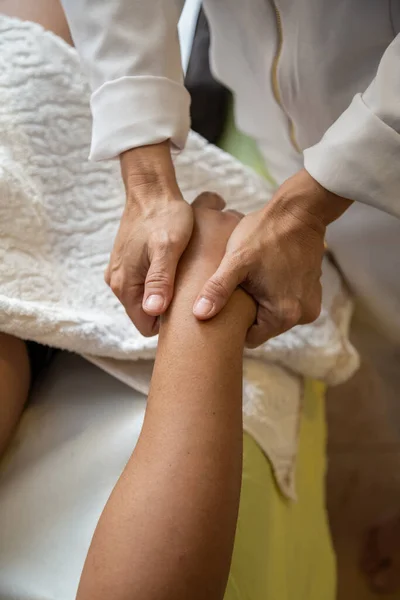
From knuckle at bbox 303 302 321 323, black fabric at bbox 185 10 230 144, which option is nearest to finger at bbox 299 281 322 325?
knuckle at bbox 303 302 321 323

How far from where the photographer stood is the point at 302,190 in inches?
26.5

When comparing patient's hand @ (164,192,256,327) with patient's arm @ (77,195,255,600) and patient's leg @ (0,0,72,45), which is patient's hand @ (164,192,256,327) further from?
patient's leg @ (0,0,72,45)

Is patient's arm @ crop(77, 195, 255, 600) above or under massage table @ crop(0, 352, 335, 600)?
above

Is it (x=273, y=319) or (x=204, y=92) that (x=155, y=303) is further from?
(x=204, y=92)

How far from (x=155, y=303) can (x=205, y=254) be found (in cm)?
11

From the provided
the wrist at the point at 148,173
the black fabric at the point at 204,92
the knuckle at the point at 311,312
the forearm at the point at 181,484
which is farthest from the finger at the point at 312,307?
the black fabric at the point at 204,92

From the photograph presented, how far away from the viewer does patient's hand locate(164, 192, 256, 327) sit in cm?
69

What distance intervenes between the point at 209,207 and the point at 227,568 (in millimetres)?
469

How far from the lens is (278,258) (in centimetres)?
68

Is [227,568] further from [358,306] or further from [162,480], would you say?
[358,306]

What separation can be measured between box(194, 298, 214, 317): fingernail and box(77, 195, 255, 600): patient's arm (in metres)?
0.01

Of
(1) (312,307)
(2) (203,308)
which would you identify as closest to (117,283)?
(2) (203,308)

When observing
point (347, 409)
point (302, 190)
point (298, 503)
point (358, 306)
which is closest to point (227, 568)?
point (298, 503)

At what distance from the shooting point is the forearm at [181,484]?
0.52m
